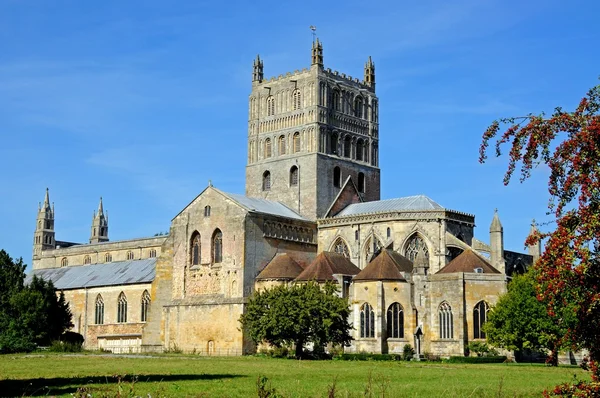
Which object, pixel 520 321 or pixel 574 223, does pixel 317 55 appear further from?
pixel 574 223

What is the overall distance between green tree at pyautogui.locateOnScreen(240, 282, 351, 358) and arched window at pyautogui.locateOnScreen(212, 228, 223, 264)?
13679 mm

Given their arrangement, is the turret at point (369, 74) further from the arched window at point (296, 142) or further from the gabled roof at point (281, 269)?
the gabled roof at point (281, 269)

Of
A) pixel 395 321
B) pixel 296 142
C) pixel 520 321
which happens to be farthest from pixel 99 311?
pixel 520 321

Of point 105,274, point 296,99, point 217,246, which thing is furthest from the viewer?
point 105,274

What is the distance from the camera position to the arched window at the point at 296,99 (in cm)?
8338

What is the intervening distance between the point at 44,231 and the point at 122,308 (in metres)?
45.8

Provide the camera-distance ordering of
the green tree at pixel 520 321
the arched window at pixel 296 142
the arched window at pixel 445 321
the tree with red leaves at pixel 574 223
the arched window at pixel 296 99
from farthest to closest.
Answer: the arched window at pixel 296 99, the arched window at pixel 296 142, the arched window at pixel 445 321, the green tree at pixel 520 321, the tree with red leaves at pixel 574 223

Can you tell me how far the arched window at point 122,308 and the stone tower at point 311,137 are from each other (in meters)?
17.3

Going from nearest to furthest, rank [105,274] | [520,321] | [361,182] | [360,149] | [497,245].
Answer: [520,321] < [497,245] < [361,182] < [360,149] < [105,274]

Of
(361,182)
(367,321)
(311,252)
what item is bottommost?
(367,321)

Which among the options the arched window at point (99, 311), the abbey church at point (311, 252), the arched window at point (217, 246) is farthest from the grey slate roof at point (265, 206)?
the arched window at point (99, 311)

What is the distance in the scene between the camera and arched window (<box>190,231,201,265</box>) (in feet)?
249

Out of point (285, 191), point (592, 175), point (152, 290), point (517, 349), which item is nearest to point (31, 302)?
point (152, 290)

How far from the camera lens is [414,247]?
235 ft
